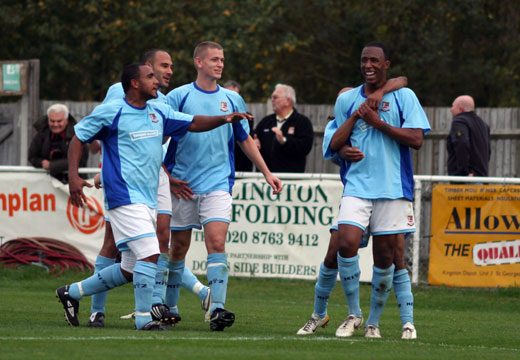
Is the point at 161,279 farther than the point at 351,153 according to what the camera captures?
Yes

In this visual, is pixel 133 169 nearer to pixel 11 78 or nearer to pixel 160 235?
pixel 160 235

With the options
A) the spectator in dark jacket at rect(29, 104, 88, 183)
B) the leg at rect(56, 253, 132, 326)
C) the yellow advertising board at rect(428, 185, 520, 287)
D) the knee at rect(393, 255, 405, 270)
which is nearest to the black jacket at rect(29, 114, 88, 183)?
the spectator in dark jacket at rect(29, 104, 88, 183)

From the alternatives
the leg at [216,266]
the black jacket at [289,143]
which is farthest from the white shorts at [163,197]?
the black jacket at [289,143]

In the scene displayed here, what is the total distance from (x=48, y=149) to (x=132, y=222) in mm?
6562

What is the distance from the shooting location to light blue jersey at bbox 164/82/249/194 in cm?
939

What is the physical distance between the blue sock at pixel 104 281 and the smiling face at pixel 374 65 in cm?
251

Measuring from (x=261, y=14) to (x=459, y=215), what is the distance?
12.3 m

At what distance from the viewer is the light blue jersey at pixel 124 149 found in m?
8.45

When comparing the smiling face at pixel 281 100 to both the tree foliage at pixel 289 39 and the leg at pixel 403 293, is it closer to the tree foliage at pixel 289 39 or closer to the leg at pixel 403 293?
the leg at pixel 403 293

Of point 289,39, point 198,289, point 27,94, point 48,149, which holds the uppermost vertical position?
point 289,39

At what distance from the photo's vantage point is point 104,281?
8.80 m

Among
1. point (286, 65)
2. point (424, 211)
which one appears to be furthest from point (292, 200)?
point (286, 65)

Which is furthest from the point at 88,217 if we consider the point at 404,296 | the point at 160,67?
the point at 404,296

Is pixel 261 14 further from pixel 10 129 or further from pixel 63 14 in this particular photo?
pixel 10 129
